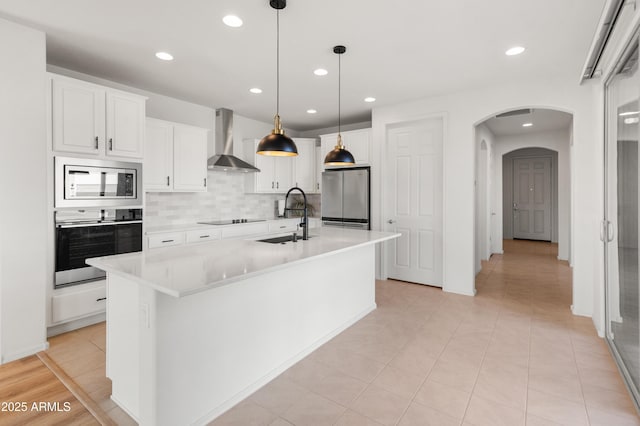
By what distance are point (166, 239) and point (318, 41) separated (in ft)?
9.16

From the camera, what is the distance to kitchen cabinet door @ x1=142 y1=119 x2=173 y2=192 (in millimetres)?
3984

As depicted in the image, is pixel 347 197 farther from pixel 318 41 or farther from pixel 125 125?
pixel 125 125

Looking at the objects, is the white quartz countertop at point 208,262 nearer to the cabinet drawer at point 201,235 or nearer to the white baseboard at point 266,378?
the white baseboard at point 266,378

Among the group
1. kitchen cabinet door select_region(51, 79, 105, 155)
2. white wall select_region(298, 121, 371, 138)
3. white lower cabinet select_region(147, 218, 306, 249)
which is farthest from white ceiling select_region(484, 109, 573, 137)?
kitchen cabinet door select_region(51, 79, 105, 155)

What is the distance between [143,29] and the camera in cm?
270

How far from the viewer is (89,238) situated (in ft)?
10.3

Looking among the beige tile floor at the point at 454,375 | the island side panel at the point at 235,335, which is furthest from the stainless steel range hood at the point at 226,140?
the beige tile floor at the point at 454,375

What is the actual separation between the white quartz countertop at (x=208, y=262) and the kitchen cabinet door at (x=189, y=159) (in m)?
1.96

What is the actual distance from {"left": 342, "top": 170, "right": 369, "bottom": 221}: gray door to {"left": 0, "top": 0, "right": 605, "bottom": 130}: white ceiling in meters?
1.34

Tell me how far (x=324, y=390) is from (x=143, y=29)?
10.3 ft

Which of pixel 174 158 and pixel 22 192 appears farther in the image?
pixel 174 158

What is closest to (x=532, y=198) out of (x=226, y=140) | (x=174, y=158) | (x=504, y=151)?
(x=504, y=151)

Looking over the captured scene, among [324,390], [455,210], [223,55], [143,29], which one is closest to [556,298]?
[455,210]

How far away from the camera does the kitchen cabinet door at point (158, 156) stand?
3.98m
